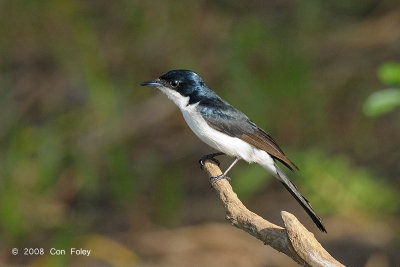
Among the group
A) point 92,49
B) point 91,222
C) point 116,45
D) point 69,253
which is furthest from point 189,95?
point 116,45

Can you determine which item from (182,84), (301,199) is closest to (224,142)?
(182,84)

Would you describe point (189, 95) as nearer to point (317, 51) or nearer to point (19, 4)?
point (317, 51)

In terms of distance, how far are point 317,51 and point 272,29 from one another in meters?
0.51

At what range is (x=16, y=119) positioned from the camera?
771 cm

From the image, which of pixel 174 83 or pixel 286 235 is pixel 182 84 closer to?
pixel 174 83

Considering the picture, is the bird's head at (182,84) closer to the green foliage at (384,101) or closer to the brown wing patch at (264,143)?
the brown wing patch at (264,143)

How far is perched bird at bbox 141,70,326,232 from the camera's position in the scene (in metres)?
4.48

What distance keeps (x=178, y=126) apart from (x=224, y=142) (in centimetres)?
352

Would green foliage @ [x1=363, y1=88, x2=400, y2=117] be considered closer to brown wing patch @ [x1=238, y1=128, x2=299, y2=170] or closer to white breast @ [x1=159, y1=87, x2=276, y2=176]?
brown wing patch @ [x1=238, y1=128, x2=299, y2=170]

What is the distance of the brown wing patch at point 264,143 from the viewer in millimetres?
4367

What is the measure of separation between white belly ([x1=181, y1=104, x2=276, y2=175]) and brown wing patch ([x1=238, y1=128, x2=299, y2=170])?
0.17 feet

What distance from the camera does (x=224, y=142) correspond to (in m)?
4.49

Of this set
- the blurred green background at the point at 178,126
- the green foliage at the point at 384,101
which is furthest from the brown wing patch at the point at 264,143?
the blurred green background at the point at 178,126

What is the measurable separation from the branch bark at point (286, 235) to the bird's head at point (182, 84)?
110cm
